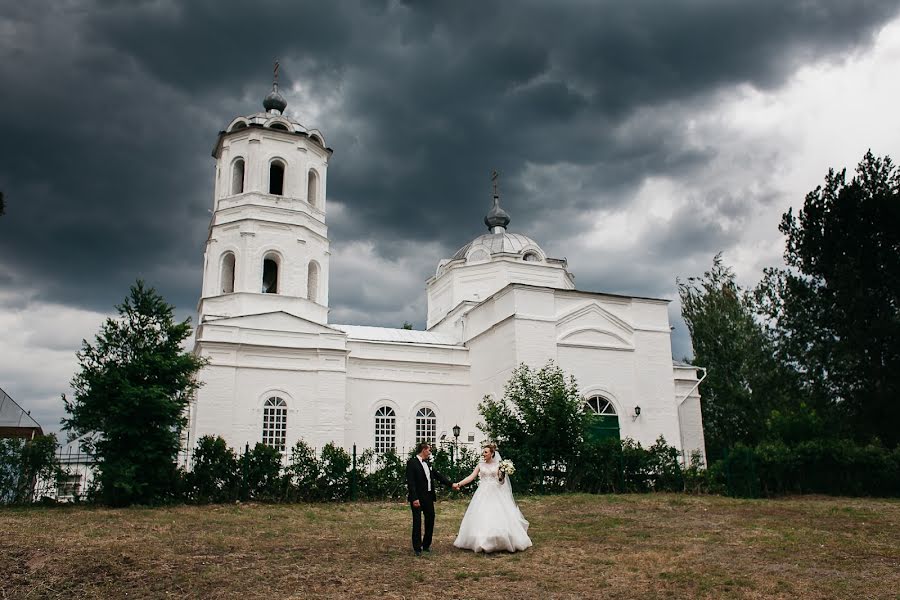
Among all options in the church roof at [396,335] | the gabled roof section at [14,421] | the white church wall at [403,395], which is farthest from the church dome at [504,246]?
the gabled roof section at [14,421]

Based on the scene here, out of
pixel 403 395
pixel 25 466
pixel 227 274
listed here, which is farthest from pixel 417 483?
pixel 227 274

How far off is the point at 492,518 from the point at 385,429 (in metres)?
17.5

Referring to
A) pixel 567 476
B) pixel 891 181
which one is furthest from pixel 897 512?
pixel 891 181

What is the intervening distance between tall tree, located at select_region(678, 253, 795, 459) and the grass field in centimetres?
2027

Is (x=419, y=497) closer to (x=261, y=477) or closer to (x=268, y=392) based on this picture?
(x=261, y=477)

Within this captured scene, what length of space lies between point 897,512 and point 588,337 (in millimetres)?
13250

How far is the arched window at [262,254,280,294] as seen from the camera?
93.8 ft

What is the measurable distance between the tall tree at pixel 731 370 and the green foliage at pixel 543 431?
16635 millimetres

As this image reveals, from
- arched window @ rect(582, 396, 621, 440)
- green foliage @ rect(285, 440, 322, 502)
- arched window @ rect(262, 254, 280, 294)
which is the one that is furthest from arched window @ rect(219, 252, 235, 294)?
arched window @ rect(582, 396, 621, 440)

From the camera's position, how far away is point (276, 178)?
30.2 meters

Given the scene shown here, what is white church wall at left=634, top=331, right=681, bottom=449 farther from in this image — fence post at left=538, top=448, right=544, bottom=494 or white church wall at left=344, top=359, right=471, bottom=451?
fence post at left=538, top=448, right=544, bottom=494

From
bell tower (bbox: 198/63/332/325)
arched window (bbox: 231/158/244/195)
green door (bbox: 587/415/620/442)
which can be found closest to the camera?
green door (bbox: 587/415/620/442)

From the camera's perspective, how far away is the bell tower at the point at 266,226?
1078 inches

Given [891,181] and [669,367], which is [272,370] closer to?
[669,367]
